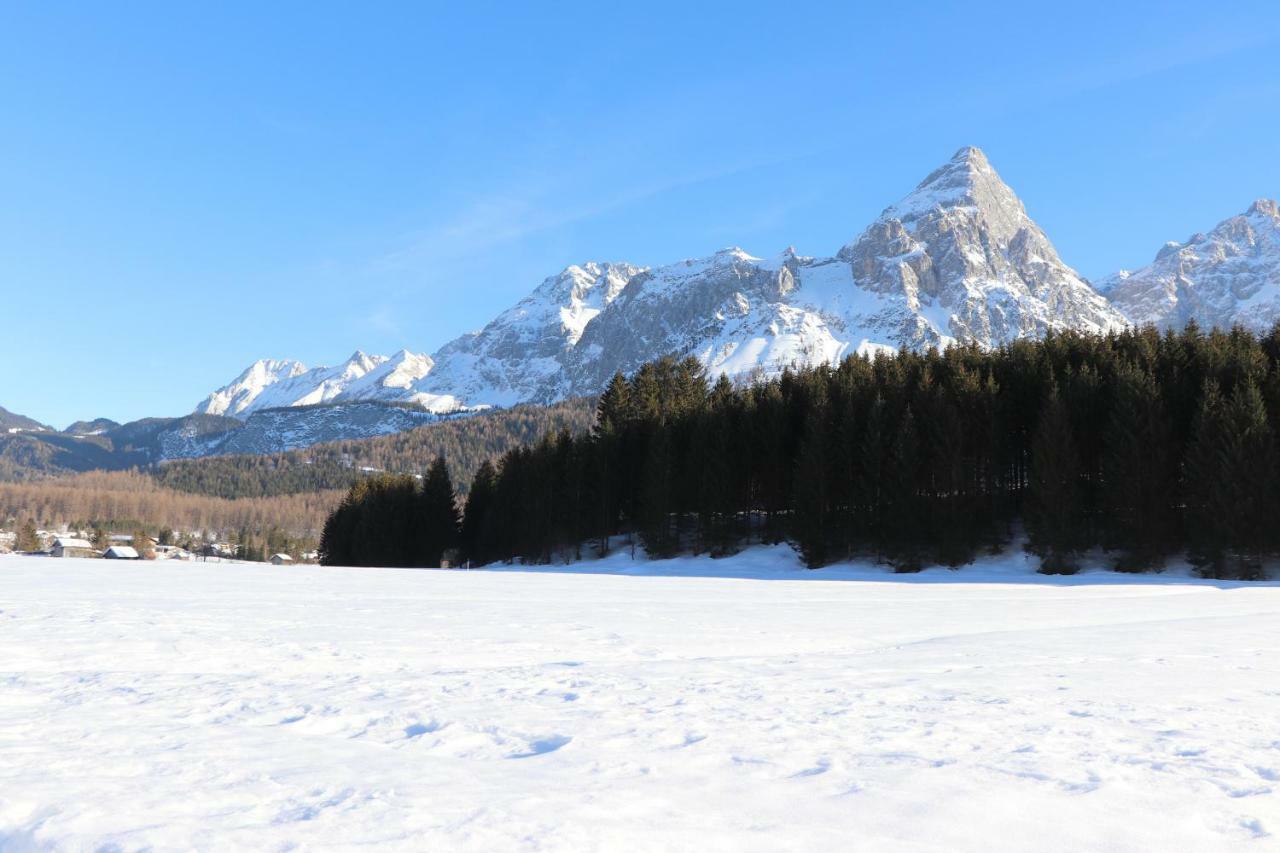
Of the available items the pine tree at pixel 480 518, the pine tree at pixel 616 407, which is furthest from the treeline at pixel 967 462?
the pine tree at pixel 480 518

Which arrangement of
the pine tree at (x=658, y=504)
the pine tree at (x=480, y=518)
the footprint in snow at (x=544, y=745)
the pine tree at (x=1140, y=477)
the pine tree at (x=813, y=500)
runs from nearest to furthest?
the footprint in snow at (x=544, y=745) < the pine tree at (x=1140, y=477) < the pine tree at (x=813, y=500) < the pine tree at (x=658, y=504) < the pine tree at (x=480, y=518)

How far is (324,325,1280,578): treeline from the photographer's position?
34.7 m

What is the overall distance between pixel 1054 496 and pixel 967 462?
18.3ft

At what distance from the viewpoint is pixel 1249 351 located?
38.6 metres

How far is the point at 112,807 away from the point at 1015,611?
60.0ft

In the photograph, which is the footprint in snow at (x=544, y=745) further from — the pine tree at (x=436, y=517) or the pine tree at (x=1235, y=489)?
the pine tree at (x=436, y=517)

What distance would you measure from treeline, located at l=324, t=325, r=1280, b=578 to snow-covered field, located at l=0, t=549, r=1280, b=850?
24.0 meters

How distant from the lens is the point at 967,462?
42.5 m

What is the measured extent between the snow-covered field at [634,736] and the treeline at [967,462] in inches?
944

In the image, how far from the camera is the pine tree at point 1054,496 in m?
37.0

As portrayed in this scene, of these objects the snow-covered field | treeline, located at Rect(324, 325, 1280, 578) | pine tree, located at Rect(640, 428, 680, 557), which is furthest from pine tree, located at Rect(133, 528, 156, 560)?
the snow-covered field

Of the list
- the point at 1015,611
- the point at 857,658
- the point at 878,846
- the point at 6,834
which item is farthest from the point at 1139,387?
the point at 6,834

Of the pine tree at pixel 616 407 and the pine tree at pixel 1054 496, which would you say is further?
the pine tree at pixel 616 407

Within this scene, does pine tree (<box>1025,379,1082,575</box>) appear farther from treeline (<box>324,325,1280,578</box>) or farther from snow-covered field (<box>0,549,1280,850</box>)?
snow-covered field (<box>0,549,1280,850</box>)
